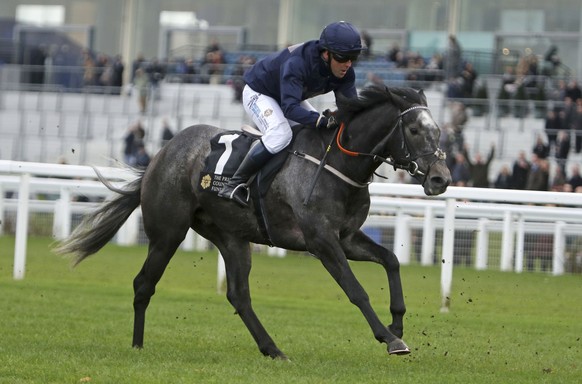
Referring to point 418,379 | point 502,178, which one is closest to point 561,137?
point 502,178

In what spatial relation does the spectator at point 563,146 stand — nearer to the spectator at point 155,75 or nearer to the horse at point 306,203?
the spectator at point 155,75

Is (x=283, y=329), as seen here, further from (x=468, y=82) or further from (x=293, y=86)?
(x=468, y=82)

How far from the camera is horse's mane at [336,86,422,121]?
23.1 feet

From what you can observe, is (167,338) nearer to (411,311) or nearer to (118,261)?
(411,311)

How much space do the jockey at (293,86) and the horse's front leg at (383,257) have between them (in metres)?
0.74

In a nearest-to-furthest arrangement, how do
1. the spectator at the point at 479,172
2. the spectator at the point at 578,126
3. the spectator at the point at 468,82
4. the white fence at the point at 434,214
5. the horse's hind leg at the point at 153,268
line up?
1. the horse's hind leg at the point at 153,268
2. the white fence at the point at 434,214
3. the spectator at the point at 479,172
4. the spectator at the point at 578,126
5. the spectator at the point at 468,82

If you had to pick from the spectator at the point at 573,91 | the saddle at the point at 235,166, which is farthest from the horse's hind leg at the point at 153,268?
the spectator at the point at 573,91

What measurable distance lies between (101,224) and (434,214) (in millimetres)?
7569

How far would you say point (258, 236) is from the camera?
7688mm

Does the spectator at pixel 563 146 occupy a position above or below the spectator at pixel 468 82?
below

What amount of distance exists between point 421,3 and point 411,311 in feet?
58.8

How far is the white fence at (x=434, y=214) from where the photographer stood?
10.3 metres

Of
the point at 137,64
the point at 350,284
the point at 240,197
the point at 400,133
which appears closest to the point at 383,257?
the point at 350,284

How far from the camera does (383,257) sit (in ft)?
23.5
